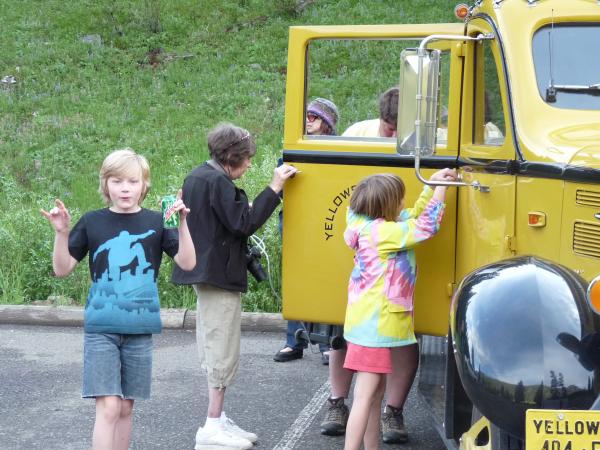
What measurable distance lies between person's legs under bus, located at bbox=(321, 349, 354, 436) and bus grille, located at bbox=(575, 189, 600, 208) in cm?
210

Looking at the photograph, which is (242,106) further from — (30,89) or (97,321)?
(97,321)

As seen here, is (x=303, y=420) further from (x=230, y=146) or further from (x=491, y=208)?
(x=491, y=208)

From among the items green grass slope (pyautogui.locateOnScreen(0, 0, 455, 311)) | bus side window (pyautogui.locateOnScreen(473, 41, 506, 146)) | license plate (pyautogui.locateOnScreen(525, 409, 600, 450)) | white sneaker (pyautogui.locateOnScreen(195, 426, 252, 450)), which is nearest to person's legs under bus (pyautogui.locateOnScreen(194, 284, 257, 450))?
white sneaker (pyautogui.locateOnScreen(195, 426, 252, 450))

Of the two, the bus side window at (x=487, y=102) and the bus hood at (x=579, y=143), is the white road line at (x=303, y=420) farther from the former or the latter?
the bus hood at (x=579, y=143)

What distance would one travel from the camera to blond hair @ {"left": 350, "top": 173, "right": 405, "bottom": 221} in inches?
180

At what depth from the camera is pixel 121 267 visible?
14.3 ft

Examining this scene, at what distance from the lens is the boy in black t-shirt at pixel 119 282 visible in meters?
4.30

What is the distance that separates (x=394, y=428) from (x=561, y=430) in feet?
8.55

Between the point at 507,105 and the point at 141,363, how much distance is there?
6.53ft

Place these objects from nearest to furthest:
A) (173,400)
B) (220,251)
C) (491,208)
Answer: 1. (491,208)
2. (220,251)
3. (173,400)

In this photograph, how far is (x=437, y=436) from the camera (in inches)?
217

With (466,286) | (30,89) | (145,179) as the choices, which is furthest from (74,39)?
(466,286)

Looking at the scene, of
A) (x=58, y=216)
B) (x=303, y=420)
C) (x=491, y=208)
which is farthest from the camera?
(x=303, y=420)

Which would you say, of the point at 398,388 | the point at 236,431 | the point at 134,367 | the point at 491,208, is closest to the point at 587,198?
the point at 491,208
